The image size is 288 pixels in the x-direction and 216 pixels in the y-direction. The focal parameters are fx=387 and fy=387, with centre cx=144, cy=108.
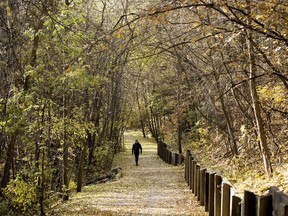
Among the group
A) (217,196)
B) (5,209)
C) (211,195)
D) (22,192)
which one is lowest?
(5,209)

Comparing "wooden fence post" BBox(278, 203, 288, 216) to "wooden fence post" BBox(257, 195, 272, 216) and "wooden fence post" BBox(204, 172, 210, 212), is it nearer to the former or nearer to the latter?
"wooden fence post" BBox(257, 195, 272, 216)

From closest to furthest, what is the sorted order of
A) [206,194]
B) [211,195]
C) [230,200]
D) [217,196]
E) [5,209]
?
[230,200] < [217,196] < [211,195] < [206,194] < [5,209]

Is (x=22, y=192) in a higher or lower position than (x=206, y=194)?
lower

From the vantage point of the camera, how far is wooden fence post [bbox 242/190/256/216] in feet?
17.7

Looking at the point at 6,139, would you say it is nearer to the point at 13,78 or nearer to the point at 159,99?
the point at 13,78

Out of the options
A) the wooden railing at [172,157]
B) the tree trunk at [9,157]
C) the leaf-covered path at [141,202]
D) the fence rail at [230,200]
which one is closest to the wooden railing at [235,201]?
the fence rail at [230,200]

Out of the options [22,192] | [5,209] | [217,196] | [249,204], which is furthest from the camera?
[5,209]

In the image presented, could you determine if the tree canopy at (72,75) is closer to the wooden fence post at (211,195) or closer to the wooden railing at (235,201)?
the wooden fence post at (211,195)

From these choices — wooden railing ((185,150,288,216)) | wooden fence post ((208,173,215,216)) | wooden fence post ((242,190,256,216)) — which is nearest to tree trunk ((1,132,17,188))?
wooden railing ((185,150,288,216))

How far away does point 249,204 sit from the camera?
5.43 m

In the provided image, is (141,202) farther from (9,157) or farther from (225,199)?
(225,199)

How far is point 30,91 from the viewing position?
10.5m

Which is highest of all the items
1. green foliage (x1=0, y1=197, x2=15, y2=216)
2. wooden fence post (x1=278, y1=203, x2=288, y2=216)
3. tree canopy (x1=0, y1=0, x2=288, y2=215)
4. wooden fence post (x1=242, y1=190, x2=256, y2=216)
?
tree canopy (x1=0, y1=0, x2=288, y2=215)

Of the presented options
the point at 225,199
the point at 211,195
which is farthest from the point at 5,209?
the point at 225,199
